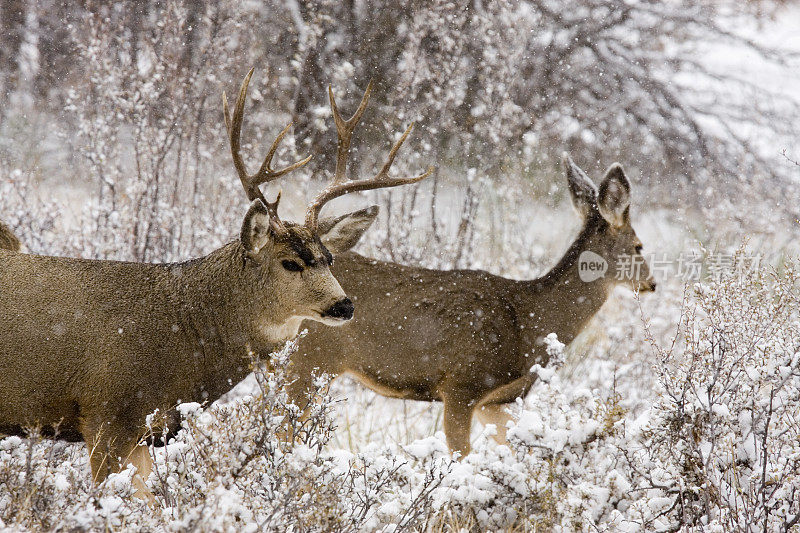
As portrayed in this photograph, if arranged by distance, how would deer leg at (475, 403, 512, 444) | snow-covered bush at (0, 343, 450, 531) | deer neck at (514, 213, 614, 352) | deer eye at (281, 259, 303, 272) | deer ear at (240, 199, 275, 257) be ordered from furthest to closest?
deer leg at (475, 403, 512, 444) → deer neck at (514, 213, 614, 352) → deer eye at (281, 259, 303, 272) → deer ear at (240, 199, 275, 257) → snow-covered bush at (0, 343, 450, 531)

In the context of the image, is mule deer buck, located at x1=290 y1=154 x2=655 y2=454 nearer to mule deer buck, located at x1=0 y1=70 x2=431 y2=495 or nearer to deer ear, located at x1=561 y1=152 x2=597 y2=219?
deer ear, located at x1=561 y1=152 x2=597 y2=219

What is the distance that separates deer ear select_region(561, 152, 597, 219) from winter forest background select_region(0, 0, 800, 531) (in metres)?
1.07

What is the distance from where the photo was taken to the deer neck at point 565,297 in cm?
546

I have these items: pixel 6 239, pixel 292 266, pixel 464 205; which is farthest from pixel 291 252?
pixel 464 205

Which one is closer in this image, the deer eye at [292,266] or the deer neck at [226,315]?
the deer neck at [226,315]

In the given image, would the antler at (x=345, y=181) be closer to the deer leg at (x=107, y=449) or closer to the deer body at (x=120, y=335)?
the deer body at (x=120, y=335)

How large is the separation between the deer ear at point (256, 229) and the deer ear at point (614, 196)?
256cm

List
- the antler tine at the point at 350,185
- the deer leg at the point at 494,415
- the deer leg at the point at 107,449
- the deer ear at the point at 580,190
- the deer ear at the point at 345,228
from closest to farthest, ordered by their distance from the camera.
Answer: the deer leg at the point at 107,449
the antler tine at the point at 350,185
the deer ear at the point at 345,228
the deer leg at the point at 494,415
the deer ear at the point at 580,190

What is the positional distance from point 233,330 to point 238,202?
3.63 m

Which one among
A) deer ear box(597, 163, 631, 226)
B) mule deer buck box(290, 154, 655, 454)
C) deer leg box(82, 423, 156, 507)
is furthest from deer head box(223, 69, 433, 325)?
deer ear box(597, 163, 631, 226)

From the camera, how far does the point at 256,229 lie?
160 inches

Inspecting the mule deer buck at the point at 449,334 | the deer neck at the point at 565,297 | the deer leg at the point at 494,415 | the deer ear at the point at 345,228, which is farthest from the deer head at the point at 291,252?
the deer leg at the point at 494,415

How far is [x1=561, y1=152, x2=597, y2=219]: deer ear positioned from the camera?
589cm

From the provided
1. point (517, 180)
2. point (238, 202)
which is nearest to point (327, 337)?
point (238, 202)
